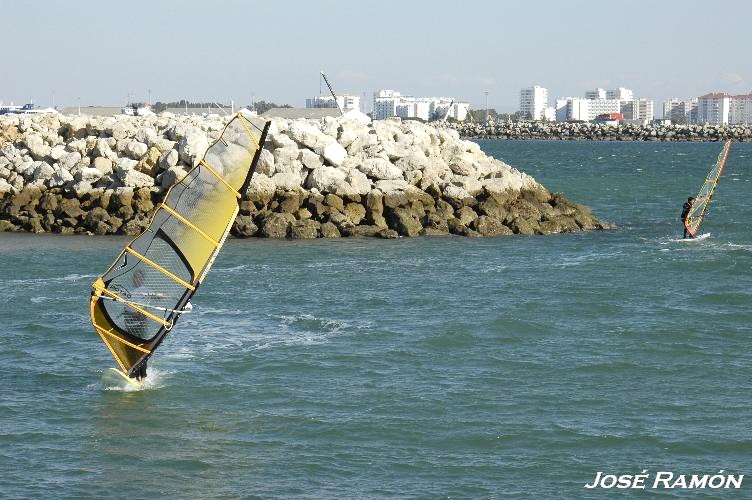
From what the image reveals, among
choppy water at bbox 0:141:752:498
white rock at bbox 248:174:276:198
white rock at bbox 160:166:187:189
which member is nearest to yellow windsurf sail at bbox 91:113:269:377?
choppy water at bbox 0:141:752:498

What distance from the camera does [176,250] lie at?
15.1m

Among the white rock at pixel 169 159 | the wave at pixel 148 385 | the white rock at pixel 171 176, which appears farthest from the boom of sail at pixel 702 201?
the wave at pixel 148 385

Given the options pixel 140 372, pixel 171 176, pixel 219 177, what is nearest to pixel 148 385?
pixel 140 372

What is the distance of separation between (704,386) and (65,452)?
8.38 meters

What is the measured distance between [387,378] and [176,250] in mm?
3504

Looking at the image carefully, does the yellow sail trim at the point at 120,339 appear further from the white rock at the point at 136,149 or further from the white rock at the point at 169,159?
Answer: the white rock at the point at 136,149

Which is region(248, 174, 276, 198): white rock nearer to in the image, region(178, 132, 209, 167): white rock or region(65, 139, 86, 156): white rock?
region(178, 132, 209, 167): white rock

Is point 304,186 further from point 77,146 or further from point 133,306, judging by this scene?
point 133,306

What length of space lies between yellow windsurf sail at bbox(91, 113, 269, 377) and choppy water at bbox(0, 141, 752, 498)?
104cm

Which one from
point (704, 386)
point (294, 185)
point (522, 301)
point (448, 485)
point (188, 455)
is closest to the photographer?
point (448, 485)

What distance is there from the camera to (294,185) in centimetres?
3164

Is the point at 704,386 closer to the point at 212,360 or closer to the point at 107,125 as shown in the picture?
the point at 212,360

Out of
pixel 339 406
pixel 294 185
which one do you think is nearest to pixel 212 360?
pixel 339 406

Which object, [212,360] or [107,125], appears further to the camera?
[107,125]
